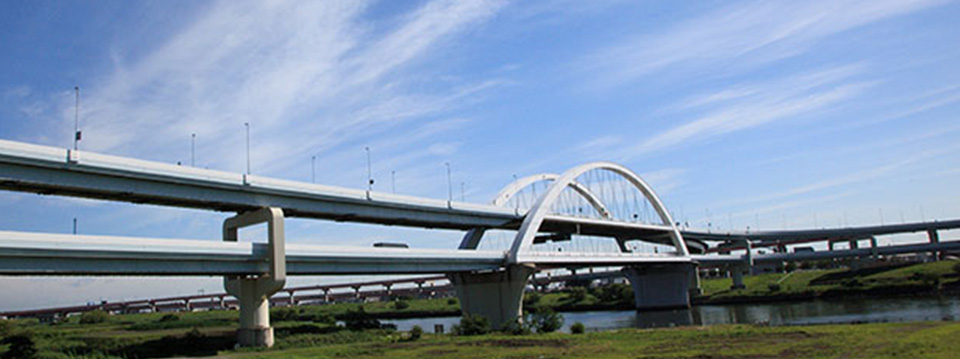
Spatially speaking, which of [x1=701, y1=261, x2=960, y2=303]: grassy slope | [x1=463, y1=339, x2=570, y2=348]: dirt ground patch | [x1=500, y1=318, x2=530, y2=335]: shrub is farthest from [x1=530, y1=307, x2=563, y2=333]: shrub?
[x1=701, y1=261, x2=960, y2=303]: grassy slope

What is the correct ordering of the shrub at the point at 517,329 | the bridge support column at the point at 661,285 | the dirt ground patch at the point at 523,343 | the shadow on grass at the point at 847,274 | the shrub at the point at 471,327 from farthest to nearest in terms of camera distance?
1. the shadow on grass at the point at 847,274
2. the bridge support column at the point at 661,285
3. the shrub at the point at 471,327
4. the shrub at the point at 517,329
5. the dirt ground patch at the point at 523,343

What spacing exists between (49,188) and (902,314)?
59.4m

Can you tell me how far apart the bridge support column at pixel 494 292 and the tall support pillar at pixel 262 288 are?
23.5 metres

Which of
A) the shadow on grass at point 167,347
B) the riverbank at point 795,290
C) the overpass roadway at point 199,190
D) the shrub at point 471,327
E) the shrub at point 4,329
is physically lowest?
the riverbank at point 795,290

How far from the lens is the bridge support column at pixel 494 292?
6475cm

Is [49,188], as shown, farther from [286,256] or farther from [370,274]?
[370,274]

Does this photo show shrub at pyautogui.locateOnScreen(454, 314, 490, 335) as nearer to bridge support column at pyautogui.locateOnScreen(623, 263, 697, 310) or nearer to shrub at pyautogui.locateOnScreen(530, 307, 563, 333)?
shrub at pyautogui.locateOnScreen(530, 307, 563, 333)

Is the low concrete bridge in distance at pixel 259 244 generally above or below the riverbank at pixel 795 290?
above

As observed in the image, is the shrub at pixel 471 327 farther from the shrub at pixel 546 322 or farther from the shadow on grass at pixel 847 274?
the shadow on grass at pixel 847 274

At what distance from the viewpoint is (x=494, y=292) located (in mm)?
65625

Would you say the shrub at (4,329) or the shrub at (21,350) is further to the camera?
the shrub at (4,329)

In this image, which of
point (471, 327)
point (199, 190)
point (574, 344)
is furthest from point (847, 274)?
point (199, 190)

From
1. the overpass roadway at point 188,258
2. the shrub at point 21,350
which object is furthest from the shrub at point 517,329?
the shrub at point 21,350

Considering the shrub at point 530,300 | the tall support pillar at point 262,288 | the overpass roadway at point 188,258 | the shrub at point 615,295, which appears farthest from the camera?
the shrub at point 530,300
